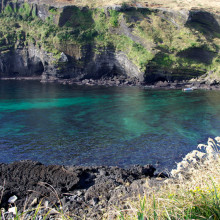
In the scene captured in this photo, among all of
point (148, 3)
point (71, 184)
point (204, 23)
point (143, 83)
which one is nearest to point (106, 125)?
point (71, 184)

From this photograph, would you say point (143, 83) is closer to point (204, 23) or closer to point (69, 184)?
point (204, 23)

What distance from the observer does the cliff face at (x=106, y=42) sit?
57.3 m

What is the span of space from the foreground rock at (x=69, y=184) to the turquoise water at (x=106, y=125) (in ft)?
12.9

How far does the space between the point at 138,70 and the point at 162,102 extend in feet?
63.2

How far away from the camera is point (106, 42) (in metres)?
61.5

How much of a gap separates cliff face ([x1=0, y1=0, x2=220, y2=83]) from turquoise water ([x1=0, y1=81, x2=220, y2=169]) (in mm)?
11925

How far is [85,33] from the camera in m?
64.1

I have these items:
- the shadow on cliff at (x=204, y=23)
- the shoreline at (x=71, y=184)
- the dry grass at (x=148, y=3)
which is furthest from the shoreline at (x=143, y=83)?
the shoreline at (x=71, y=184)

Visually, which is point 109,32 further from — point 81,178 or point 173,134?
point 81,178

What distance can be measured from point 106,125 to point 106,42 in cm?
3830

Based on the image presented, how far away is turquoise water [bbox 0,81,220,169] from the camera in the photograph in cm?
1980

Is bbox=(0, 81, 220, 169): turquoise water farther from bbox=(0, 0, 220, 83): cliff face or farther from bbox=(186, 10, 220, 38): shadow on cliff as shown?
bbox=(186, 10, 220, 38): shadow on cliff

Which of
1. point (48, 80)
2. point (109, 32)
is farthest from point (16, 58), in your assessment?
point (109, 32)

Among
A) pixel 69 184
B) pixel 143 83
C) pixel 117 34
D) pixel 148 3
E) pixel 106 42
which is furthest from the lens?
pixel 148 3
